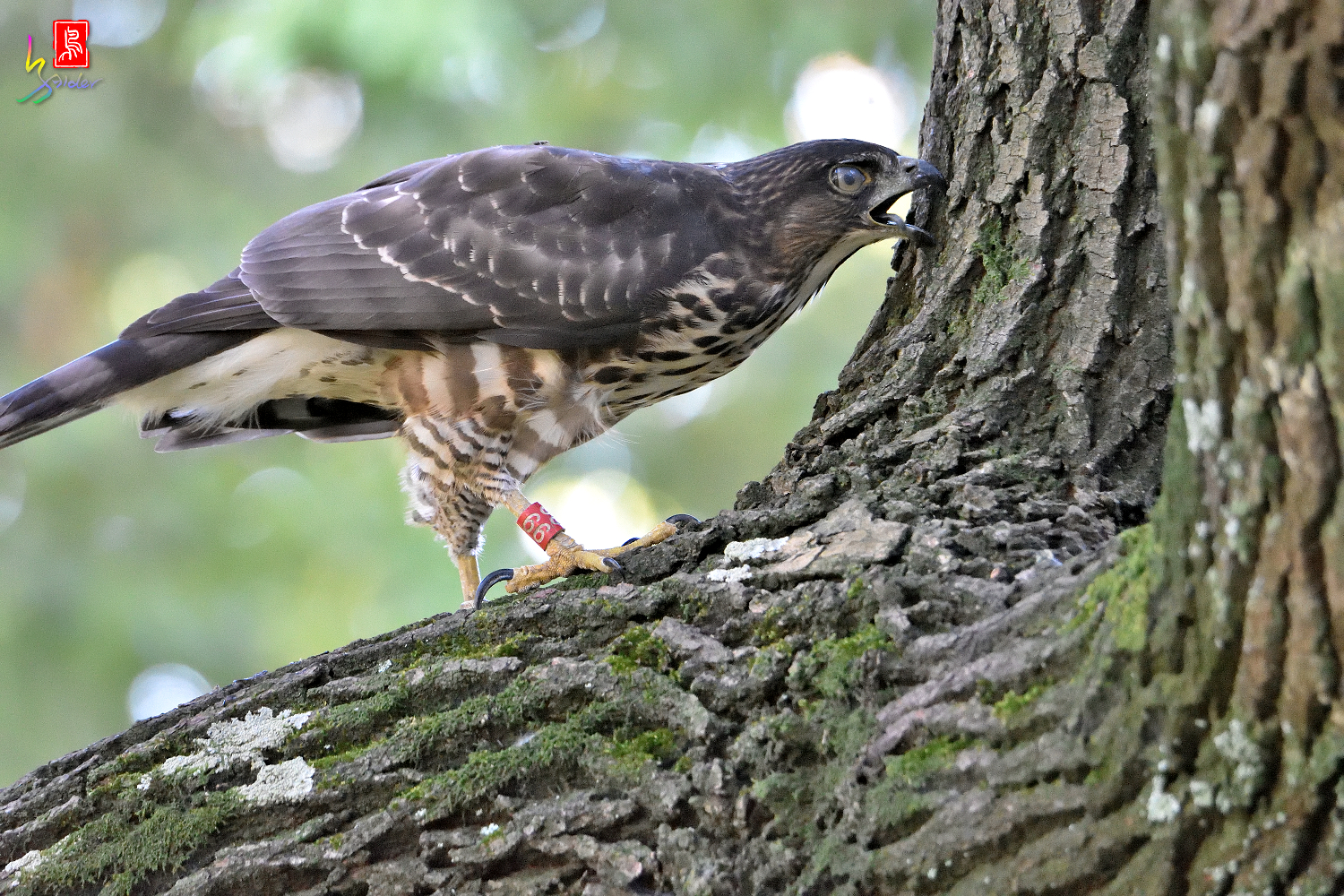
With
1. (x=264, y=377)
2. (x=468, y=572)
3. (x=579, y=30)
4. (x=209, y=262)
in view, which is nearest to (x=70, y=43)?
(x=209, y=262)

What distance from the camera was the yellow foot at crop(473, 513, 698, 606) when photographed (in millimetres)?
2887

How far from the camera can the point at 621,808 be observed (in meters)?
2.05

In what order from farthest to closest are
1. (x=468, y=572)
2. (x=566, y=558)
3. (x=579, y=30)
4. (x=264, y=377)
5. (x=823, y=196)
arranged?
(x=579, y=30) → (x=468, y=572) → (x=264, y=377) → (x=823, y=196) → (x=566, y=558)

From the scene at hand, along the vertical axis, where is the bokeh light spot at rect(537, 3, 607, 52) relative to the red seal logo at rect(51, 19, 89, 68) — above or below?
below

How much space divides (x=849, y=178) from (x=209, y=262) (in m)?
4.17

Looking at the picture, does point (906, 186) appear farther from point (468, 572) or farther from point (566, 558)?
point (468, 572)

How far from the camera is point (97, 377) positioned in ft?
11.3

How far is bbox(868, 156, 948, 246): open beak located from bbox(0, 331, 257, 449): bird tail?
1.93 meters

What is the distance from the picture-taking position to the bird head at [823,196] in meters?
3.46

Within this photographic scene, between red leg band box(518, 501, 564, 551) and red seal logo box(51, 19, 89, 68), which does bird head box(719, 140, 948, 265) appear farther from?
red seal logo box(51, 19, 89, 68)

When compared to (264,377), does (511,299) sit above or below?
below

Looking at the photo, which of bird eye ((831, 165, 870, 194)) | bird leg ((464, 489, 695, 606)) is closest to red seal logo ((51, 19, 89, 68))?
bird leg ((464, 489, 695, 606))

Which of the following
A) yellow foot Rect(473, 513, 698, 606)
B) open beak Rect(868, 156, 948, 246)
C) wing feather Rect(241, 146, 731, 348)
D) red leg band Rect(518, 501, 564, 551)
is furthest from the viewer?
wing feather Rect(241, 146, 731, 348)

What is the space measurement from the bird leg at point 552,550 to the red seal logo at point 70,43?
4.68 m
